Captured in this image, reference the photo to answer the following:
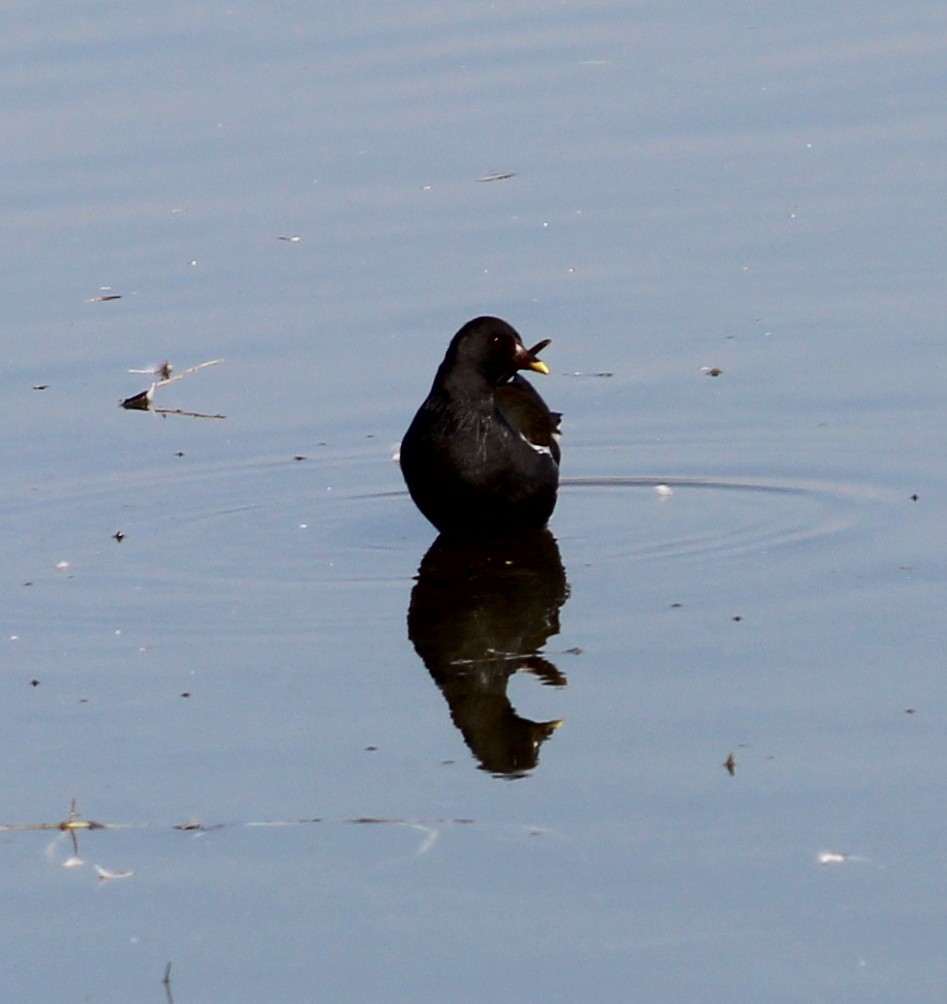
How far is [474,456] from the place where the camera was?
889 centimetres

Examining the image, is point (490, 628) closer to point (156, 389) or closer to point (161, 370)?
point (156, 389)

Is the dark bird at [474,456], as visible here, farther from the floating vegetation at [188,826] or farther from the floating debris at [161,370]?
the floating vegetation at [188,826]

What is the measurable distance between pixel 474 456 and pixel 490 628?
1343mm

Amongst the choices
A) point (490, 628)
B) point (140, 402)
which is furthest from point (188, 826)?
point (140, 402)

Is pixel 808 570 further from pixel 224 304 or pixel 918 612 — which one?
pixel 224 304

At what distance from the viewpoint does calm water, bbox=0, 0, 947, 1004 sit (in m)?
5.26

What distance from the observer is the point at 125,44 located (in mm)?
16422

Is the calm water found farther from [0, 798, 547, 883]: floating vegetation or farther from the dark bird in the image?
the dark bird

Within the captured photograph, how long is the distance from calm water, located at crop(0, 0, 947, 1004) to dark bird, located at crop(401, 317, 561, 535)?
227 mm

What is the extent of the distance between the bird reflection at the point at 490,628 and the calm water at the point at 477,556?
0.03 meters

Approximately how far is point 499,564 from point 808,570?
1.29 metres

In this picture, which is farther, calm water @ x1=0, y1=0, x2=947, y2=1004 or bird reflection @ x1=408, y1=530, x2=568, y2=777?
bird reflection @ x1=408, y1=530, x2=568, y2=777

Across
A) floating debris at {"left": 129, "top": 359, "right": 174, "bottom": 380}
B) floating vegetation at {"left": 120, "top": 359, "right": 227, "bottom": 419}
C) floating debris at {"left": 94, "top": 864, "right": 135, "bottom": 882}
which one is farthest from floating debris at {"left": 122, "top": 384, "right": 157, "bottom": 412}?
floating debris at {"left": 94, "top": 864, "right": 135, "bottom": 882}

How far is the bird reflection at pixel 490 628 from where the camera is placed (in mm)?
6445
